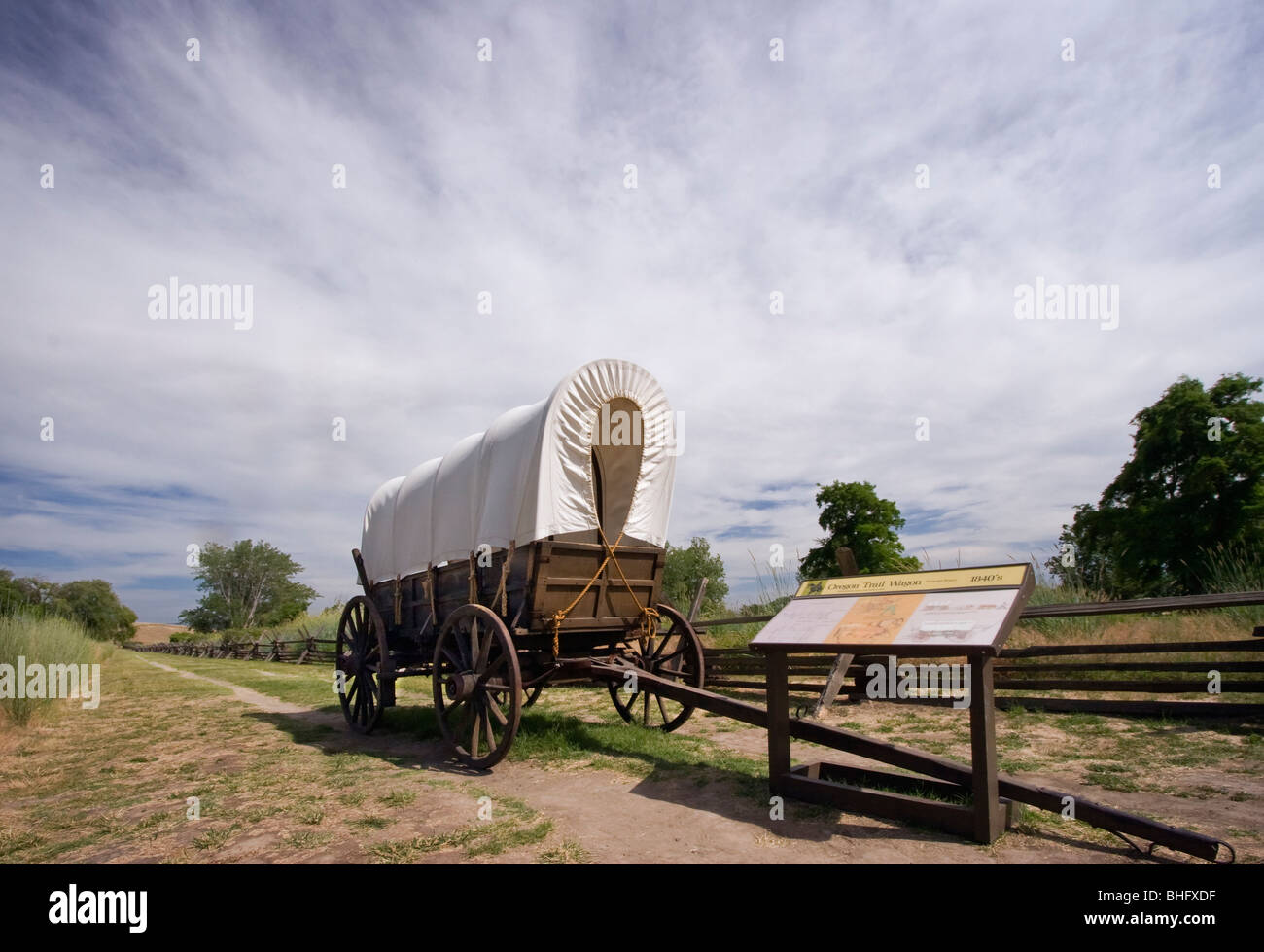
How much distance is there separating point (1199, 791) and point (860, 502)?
47.1ft

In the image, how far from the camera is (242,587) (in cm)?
6681

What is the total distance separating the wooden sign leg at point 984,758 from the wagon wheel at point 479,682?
10.8 feet

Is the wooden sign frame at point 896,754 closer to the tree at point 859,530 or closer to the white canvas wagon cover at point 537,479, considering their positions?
the white canvas wagon cover at point 537,479

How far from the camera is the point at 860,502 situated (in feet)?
61.0

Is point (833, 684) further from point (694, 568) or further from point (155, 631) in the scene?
point (155, 631)

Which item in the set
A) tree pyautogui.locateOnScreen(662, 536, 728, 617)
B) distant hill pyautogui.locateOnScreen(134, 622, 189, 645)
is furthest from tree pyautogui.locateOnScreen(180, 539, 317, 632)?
tree pyautogui.locateOnScreen(662, 536, 728, 617)

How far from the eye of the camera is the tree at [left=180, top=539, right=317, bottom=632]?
66062 millimetres

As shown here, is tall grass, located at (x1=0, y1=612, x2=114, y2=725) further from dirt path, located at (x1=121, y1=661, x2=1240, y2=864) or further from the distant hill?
the distant hill

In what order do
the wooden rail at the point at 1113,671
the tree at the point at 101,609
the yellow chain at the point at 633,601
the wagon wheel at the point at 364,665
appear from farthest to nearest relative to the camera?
1. the tree at the point at 101,609
2. the wagon wheel at the point at 364,665
3. the wooden rail at the point at 1113,671
4. the yellow chain at the point at 633,601

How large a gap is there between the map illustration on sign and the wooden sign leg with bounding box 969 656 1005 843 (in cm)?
21

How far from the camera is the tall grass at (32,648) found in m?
8.54

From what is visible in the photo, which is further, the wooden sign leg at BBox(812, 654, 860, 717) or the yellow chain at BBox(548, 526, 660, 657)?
the wooden sign leg at BBox(812, 654, 860, 717)

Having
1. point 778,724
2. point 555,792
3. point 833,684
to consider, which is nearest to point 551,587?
point 555,792

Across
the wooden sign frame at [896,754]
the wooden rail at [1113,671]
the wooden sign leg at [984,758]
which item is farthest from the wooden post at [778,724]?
the wooden rail at [1113,671]
